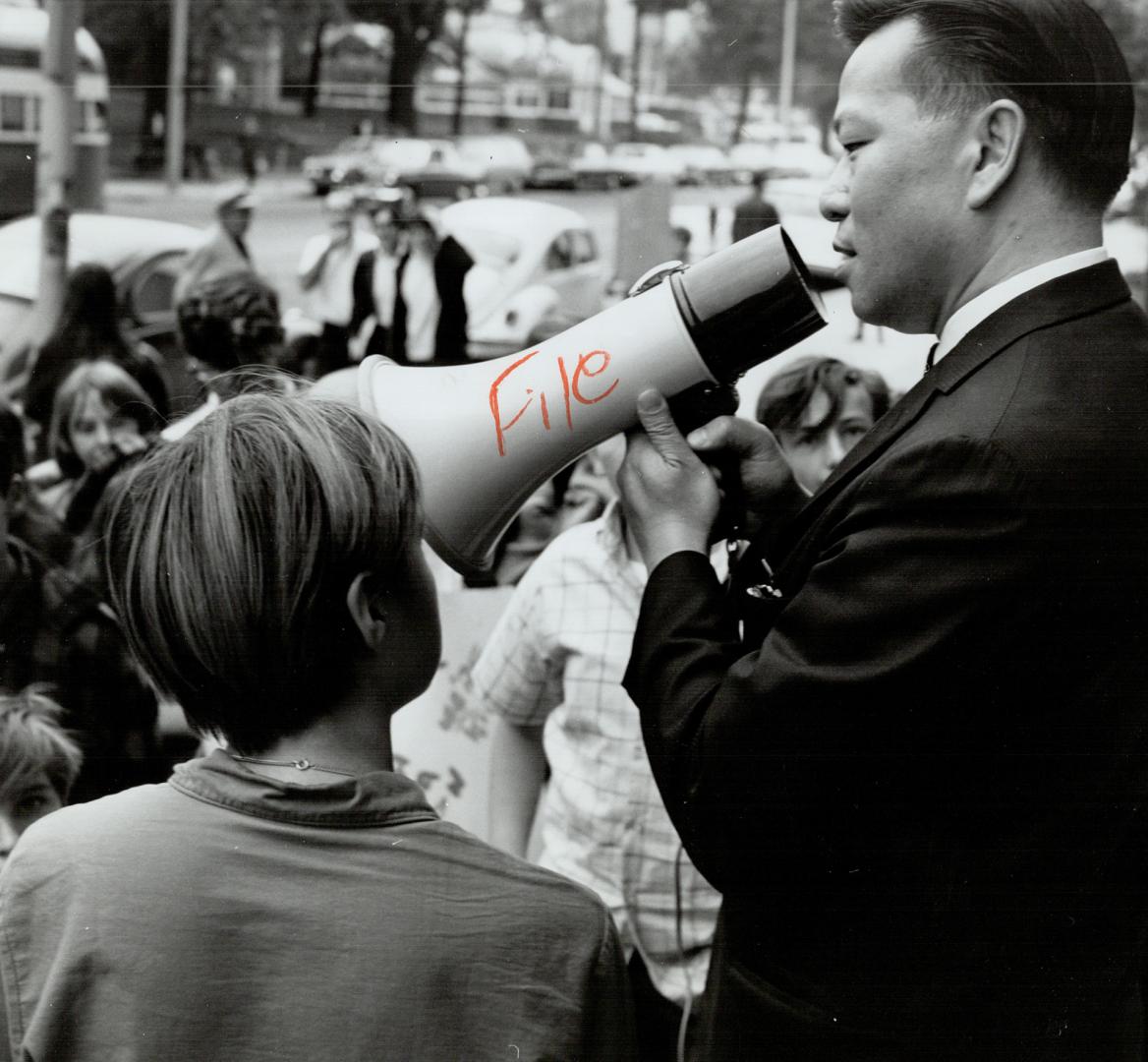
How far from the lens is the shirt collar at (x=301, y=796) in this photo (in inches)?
45.6

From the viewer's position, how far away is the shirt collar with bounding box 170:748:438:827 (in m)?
1.16

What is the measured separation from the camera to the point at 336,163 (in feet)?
72.2

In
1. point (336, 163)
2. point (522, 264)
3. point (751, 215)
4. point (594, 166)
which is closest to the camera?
point (751, 215)

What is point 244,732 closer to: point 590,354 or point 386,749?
point 386,749

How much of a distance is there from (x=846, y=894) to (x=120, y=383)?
120 inches

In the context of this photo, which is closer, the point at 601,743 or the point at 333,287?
the point at 601,743

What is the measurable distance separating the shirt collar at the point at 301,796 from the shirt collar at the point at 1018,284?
684 millimetres

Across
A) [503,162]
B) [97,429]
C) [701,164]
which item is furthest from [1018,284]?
[503,162]

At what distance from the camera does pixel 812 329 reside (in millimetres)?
1516

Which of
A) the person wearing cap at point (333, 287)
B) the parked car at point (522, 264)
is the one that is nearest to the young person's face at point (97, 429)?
the person wearing cap at point (333, 287)

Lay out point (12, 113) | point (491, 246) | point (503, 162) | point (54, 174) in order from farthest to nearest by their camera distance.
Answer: point (503, 162)
point (491, 246)
point (12, 113)
point (54, 174)

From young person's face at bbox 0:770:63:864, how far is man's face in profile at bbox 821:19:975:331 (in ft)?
4.62

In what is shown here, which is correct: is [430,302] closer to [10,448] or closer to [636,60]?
[636,60]

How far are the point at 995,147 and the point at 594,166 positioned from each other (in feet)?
47.5
